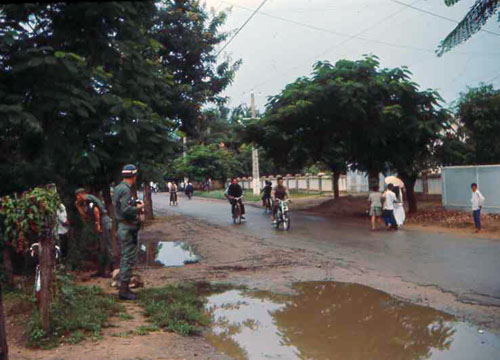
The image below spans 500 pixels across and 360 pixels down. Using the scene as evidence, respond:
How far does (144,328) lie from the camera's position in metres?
5.61

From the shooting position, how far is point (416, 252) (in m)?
11.0

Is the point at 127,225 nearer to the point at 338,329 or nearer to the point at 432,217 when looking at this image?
the point at 338,329

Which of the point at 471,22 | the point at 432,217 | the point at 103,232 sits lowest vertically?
the point at 432,217

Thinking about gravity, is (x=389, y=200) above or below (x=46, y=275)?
above

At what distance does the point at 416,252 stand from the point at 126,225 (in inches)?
264

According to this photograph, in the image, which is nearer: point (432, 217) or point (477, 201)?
point (477, 201)

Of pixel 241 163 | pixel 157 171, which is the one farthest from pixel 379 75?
pixel 241 163

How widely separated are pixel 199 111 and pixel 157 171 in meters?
10.1

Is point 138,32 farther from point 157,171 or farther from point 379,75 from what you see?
point 379,75

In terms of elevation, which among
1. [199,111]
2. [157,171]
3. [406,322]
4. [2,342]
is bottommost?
[406,322]

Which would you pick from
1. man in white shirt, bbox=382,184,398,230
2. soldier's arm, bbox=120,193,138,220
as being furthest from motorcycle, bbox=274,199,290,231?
soldier's arm, bbox=120,193,138,220

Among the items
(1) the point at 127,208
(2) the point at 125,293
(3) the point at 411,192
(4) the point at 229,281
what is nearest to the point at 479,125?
(3) the point at 411,192

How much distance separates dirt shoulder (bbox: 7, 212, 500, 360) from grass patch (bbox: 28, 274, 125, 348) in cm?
13

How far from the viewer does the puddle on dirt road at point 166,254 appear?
37.4 feet
